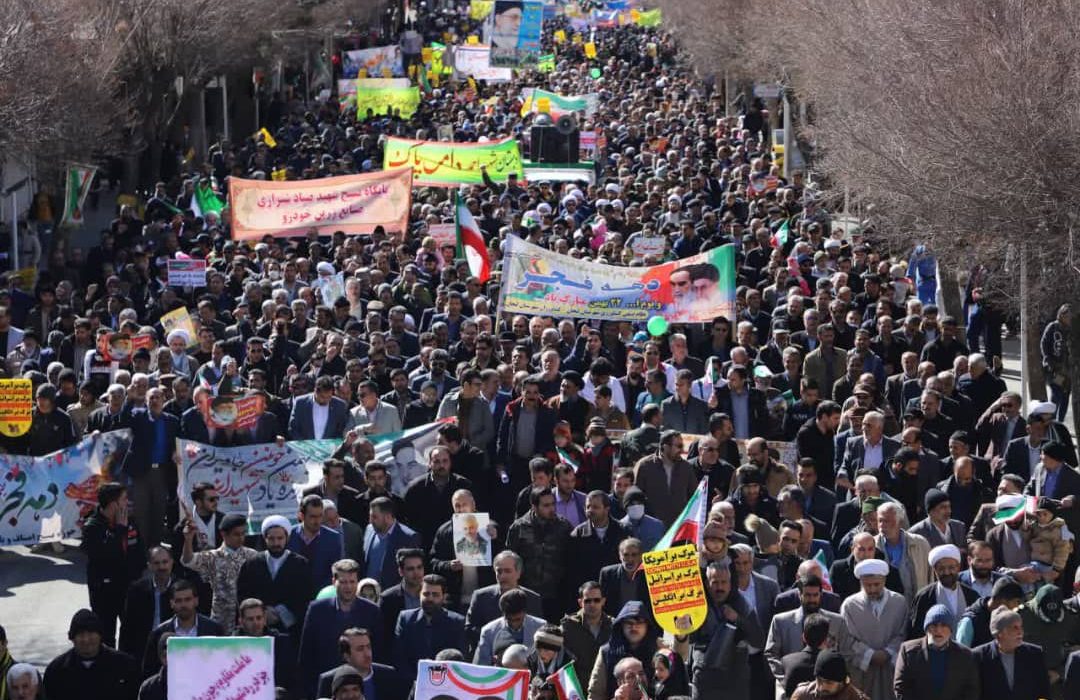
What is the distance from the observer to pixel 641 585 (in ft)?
36.3

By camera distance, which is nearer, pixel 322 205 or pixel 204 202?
pixel 322 205

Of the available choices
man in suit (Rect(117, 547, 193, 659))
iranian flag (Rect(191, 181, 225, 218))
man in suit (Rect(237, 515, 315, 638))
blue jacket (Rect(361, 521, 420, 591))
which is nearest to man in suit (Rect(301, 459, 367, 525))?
blue jacket (Rect(361, 521, 420, 591))

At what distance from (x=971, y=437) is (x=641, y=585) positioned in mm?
4662

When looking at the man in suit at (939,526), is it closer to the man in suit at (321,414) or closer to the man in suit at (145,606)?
the man in suit at (145,606)

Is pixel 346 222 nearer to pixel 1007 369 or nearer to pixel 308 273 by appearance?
pixel 308 273

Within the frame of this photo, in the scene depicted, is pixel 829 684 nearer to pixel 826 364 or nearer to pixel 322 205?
pixel 826 364

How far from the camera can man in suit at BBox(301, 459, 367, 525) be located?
41.4 feet

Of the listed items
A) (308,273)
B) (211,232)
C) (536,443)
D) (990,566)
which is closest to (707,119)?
(211,232)

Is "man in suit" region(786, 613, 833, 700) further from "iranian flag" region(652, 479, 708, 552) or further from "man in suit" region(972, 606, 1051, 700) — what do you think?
"iranian flag" region(652, 479, 708, 552)

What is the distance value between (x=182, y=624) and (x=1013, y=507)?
491 centimetres

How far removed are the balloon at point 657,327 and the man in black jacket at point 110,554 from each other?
6.24 m

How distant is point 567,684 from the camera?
31.0ft

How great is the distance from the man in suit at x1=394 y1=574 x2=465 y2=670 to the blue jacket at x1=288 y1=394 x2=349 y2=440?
4039 millimetres

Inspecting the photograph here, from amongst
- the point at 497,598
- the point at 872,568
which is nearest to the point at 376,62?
the point at 497,598
